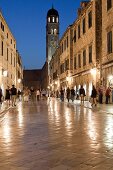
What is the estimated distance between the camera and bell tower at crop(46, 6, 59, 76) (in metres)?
112

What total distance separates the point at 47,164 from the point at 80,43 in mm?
39606

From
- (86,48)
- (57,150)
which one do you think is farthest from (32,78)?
(57,150)

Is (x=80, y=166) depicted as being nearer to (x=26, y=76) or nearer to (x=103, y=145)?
(x=103, y=145)

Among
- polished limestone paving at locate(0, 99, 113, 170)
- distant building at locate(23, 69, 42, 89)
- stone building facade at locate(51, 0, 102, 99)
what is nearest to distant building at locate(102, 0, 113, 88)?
stone building facade at locate(51, 0, 102, 99)

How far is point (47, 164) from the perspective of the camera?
7.15 metres

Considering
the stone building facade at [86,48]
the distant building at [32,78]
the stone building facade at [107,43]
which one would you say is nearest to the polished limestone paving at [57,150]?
the stone building facade at [107,43]

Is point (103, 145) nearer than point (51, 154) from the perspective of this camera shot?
No

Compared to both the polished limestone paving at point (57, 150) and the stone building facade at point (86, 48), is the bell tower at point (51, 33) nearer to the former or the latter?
the stone building facade at point (86, 48)

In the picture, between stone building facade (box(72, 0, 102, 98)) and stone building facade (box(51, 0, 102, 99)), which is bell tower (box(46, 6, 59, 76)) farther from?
stone building facade (box(72, 0, 102, 98))

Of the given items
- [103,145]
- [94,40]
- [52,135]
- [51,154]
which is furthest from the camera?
[94,40]

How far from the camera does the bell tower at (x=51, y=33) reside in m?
112

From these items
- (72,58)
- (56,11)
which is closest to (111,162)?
(72,58)

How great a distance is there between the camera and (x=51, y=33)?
11425cm

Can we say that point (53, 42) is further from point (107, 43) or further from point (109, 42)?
point (109, 42)
